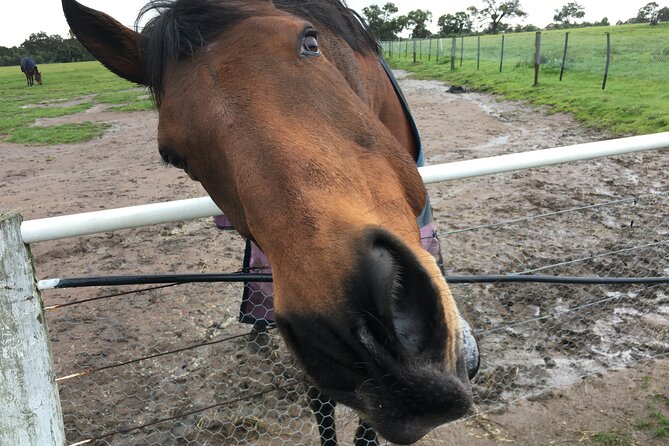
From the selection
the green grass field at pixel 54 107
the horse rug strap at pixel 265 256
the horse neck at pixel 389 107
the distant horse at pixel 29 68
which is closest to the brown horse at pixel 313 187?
the horse neck at pixel 389 107

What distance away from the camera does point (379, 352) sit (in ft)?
3.02

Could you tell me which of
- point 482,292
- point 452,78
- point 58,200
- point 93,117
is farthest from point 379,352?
point 452,78

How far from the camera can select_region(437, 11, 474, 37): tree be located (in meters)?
58.2

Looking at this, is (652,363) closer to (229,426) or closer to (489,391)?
(489,391)

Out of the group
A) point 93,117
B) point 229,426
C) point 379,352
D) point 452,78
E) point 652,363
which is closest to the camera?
point 379,352

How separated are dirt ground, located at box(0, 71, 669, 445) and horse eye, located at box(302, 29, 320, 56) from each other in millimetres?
2073

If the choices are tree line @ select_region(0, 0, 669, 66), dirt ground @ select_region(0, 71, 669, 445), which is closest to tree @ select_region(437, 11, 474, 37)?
tree line @ select_region(0, 0, 669, 66)

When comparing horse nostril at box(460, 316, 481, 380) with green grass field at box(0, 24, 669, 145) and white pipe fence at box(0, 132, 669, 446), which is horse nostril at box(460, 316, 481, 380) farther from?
green grass field at box(0, 24, 669, 145)

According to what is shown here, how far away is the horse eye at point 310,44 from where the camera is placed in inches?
55.0

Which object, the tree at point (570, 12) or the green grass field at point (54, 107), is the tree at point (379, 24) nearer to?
the green grass field at point (54, 107)

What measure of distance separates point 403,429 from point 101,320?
3.82 m

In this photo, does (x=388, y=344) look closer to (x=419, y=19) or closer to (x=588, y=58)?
(x=588, y=58)

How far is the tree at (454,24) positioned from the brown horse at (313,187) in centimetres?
5868

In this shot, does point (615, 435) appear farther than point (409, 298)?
Yes
